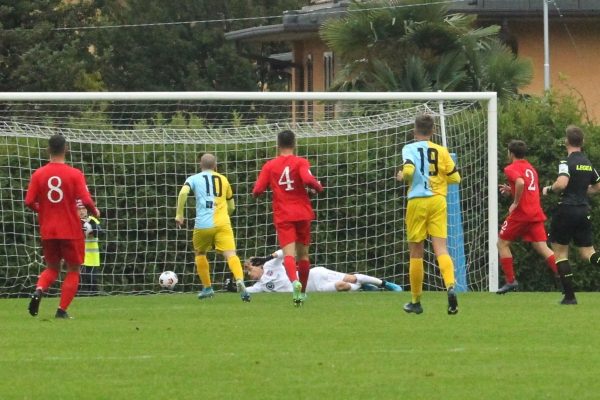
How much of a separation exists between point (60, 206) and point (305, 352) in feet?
13.9

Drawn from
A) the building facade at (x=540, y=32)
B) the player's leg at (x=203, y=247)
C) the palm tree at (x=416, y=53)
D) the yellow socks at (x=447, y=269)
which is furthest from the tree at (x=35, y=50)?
the yellow socks at (x=447, y=269)

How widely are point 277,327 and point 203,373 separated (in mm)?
3521

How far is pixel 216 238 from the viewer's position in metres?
18.3

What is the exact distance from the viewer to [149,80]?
203 ft

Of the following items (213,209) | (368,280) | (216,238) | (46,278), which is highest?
(213,209)

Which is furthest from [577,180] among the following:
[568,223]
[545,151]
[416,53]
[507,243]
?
[416,53]

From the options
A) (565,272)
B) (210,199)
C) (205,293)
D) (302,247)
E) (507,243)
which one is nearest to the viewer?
(565,272)

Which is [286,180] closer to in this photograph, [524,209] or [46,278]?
[46,278]

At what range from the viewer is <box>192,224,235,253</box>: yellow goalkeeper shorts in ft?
59.7

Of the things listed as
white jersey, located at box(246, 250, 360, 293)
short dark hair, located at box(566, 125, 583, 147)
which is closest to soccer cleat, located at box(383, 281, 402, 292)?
white jersey, located at box(246, 250, 360, 293)

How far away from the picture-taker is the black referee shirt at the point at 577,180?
1717cm

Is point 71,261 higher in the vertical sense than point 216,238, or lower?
lower

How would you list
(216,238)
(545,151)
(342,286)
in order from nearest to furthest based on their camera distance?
(216,238) → (342,286) → (545,151)

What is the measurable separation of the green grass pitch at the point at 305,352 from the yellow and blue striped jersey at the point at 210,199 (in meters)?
1.45
